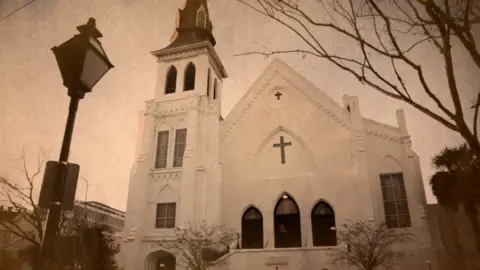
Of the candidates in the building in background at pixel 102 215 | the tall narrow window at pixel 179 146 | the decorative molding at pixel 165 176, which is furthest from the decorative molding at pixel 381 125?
the building in background at pixel 102 215

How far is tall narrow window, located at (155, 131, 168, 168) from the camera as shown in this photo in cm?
1614

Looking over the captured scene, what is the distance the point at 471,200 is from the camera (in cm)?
1074

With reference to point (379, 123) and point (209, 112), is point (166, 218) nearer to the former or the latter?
point (209, 112)

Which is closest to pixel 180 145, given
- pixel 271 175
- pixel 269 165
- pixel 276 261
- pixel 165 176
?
pixel 165 176

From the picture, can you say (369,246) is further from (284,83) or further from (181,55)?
(181,55)

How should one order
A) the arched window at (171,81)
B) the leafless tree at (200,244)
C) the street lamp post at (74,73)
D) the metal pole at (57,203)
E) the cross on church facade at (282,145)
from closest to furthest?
the metal pole at (57,203)
the street lamp post at (74,73)
the leafless tree at (200,244)
the cross on church facade at (282,145)
the arched window at (171,81)

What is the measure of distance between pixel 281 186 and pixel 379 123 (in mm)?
4932

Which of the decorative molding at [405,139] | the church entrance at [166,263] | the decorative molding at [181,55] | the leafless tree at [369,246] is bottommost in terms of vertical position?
the church entrance at [166,263]

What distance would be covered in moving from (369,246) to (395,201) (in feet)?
9.74

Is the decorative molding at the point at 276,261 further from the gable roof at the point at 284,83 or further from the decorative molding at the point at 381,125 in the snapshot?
the decorative molding at the point at 381,125

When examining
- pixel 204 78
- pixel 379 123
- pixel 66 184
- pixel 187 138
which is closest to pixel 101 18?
pixel 66 184

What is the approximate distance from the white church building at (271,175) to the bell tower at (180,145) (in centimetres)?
5

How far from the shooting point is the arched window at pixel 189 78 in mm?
17844

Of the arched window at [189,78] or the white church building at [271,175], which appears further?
the arched window at [189,78]
